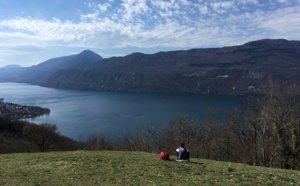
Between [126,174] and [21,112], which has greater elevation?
[126,174]

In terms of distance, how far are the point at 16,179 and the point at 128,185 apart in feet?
A: 17.4

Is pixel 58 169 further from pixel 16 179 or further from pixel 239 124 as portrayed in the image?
pixel 239 124

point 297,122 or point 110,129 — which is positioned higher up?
point 297,122

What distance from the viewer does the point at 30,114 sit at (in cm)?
15600

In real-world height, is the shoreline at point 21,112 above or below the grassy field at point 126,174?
below

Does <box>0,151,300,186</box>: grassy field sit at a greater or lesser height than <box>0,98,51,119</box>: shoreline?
greater

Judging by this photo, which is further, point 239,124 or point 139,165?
point 239,124

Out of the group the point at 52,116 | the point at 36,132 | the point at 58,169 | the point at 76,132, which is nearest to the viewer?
the point at 58,169

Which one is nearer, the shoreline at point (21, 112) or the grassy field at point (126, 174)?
the grassy field at point (126, 174)

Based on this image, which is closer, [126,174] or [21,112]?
[126,174]

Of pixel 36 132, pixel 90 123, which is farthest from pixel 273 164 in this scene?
pixel 90 123

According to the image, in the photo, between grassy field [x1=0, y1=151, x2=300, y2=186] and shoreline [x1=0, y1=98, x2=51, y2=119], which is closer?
grassy field [x1=0, y1=151, x2=300, y2=186]

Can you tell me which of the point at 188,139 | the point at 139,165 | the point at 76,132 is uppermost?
the point at 139,165

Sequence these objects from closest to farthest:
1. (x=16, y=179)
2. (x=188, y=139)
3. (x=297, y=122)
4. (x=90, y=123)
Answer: (x=16, y=179)
(x=297, y=122)
(x=188, y=139)
(x=90, y=123)
